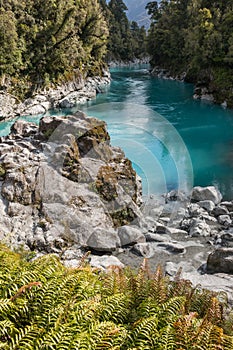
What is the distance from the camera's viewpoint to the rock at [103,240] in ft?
28.5

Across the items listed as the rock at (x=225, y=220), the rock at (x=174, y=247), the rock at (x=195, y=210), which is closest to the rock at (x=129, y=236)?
the rock at (x=174, y=247)

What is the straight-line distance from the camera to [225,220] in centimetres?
1156

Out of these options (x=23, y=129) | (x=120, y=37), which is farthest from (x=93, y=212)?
(x=120, y=37)

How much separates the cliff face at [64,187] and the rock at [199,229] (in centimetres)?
195

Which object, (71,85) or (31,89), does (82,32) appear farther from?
(31,89)

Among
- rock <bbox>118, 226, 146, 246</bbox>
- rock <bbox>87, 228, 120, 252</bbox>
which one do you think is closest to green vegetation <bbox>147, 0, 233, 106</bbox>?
rock <bbox>118, 226, 146, 246</bbox>

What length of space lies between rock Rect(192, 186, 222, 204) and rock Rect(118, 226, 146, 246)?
4839mm

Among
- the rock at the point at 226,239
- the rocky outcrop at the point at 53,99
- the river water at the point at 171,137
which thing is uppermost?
the rocky outcrop at the point at 53,99

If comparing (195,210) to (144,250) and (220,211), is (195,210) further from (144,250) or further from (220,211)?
(144,250)

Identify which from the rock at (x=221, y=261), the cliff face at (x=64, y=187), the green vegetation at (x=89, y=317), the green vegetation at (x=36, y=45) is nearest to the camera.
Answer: the green vegetation at (x=89, y=317)

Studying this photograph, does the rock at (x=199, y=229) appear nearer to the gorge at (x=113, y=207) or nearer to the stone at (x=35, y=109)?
the gorge at (x=113, y=207)

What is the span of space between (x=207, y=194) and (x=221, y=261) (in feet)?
18.8

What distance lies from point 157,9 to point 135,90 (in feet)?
132

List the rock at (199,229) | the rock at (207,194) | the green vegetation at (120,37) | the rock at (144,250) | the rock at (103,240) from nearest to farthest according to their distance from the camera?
the rock at (103,240)
the rock at (144,250)
the rock at (199,229)
the rock at (207,194)
the green vegetation at (120,37)
